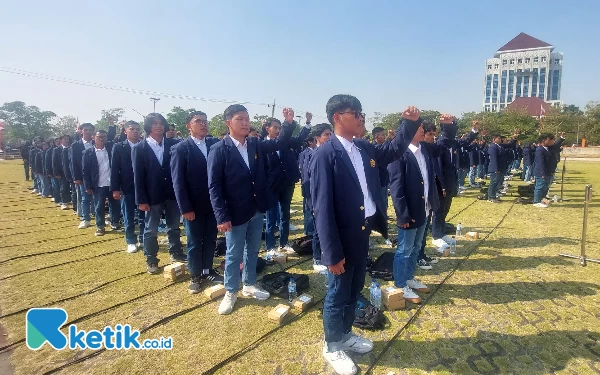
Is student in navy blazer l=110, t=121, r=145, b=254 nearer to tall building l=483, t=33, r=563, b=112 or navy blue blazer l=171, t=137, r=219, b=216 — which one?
navy blue blazer l=171, t=137, r=219, b=216

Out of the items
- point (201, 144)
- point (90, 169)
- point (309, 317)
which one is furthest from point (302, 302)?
point (90, 169)

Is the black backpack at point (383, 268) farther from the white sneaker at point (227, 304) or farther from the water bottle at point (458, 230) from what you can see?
the water bottle at point (458, 230)

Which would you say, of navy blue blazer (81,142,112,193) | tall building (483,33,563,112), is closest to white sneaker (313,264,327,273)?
navy blue blazer (81,142,112,193)

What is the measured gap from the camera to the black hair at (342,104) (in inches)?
117

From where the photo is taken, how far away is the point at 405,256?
14.2 ft

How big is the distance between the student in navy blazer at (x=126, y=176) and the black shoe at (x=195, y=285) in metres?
2.40

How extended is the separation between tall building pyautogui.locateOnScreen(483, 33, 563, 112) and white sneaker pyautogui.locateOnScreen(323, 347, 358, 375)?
138m

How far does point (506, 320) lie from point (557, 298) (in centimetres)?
117

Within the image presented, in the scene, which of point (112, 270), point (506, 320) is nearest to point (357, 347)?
point (506, 320)

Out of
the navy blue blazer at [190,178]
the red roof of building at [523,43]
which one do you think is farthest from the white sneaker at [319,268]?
the red roof of building at [523,43]

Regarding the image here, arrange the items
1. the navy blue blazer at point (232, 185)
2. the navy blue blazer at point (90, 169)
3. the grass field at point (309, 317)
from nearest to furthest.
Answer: the grass field at point (309, 317) < the navy blue blazer at point (232, 185) < the navy blue blazer at point (90, 169)

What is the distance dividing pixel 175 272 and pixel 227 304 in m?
1.39

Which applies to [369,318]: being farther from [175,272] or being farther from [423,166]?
[175,272]

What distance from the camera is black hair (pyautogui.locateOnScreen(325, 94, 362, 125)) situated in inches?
117
